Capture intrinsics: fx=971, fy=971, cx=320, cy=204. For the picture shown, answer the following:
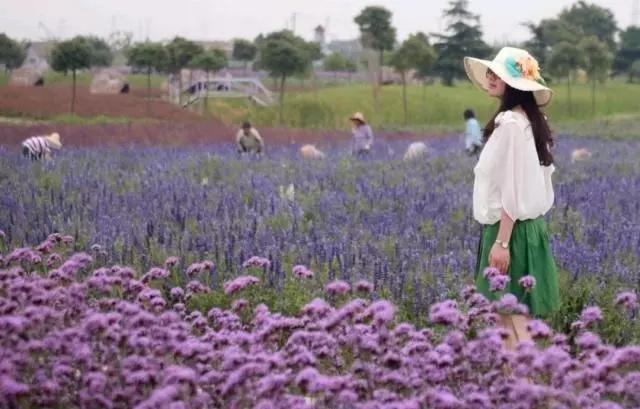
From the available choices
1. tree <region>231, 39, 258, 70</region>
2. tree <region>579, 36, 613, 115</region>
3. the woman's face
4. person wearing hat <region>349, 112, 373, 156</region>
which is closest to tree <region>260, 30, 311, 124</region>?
tree <region>579, 36, 613, 115</region>

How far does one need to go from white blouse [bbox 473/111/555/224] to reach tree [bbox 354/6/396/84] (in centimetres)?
3584

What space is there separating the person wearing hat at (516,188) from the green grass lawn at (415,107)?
82.6 feet

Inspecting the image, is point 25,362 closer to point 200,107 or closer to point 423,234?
point 423,234

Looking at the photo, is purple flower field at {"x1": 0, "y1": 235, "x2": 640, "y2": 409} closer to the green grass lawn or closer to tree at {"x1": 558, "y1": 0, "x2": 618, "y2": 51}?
the green grass lawn

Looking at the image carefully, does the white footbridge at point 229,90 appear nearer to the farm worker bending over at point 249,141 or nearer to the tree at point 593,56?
the tree at point 593,56

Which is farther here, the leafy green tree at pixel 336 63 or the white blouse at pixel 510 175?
the leafy green tree at pixel 336 63

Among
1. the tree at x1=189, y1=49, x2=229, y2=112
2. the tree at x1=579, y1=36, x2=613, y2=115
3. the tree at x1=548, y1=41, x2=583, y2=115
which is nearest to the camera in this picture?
the tree at x1=189, y1=49, x2=229, y2=112

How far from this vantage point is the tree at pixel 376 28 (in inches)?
1544

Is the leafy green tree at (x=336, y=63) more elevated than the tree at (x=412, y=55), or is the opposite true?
the leafy green tree at (x=336, y=63)

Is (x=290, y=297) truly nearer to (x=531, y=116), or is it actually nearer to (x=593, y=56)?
(x=531, y=116)

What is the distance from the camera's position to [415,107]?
40.0m

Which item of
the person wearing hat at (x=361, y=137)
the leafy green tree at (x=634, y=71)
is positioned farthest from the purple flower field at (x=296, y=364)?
the leafy green tree at (x=634, y=71)

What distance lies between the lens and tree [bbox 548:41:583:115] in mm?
40750

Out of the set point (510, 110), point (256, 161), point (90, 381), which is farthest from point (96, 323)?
point (256, 161)
